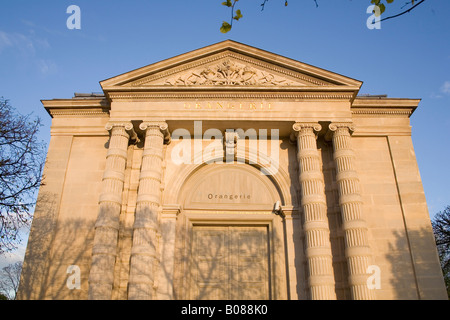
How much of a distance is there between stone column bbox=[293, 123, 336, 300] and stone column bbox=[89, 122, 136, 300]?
24.9 ft

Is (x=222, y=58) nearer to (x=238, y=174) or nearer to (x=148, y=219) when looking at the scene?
(x=238, y=174)

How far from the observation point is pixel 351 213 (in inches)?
643

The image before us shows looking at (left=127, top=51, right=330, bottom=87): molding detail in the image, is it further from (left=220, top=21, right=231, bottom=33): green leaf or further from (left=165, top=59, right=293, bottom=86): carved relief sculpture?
(left=220, top=21, right=231, bottom=33): green leaf

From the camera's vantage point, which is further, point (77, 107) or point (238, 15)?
point (77, 107)

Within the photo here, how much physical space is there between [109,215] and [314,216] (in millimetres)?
8196

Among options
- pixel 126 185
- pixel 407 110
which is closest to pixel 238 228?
pixel 126 185

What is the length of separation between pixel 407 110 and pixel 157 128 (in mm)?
11745

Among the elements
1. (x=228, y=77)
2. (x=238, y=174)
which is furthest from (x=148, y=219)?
(x=228, y=77)

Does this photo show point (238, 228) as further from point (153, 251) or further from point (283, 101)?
point (283, 101)

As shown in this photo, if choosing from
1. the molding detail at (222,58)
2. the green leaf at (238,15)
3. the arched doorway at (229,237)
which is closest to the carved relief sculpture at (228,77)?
the molding detail at (222,58)

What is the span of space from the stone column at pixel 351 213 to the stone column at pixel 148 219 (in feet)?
24.7

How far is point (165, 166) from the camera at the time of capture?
740 inches

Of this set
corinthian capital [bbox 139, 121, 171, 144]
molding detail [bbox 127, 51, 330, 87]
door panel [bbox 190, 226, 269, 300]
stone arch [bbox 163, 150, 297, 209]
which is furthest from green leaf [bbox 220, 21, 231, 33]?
door panel [bbox 190, 226, 269, 300]

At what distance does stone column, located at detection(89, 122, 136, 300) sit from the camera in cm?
1549
